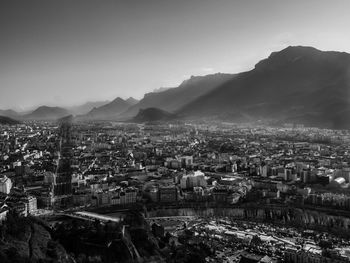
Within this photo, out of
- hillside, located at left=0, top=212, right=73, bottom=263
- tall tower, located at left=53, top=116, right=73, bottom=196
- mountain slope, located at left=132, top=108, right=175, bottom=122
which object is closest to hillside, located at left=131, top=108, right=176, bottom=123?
mountain slope, located at left=132, top=108, right=175, bottom=122

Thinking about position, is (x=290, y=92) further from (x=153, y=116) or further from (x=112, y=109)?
(x=112, y=109)

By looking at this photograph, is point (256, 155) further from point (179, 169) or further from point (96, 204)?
point (96, 204)

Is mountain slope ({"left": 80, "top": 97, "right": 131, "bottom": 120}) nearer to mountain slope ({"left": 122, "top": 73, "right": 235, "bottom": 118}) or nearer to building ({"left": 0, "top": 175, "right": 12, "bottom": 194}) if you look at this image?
mountain slope ({"left": 122, "top": 73, "right": 235, "bottom": 118})

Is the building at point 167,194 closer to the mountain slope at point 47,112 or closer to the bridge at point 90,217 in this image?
the bridge at point 90,217

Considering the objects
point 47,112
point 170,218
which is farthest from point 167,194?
point 47,112

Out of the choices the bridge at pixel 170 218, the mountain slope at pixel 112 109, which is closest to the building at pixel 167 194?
the bridge at pixel 170 218

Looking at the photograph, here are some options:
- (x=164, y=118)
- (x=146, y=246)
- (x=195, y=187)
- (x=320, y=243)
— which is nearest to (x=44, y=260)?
(x=146, y=246)
